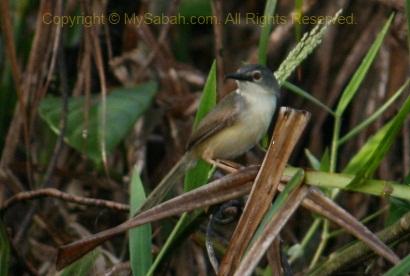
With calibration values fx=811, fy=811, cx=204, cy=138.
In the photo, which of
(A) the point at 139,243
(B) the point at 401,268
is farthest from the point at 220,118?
(B) the point at 401,268

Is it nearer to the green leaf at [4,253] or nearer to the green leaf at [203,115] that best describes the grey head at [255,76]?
the green leaf at [203,115]

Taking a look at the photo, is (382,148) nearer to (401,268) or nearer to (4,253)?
(401,268)

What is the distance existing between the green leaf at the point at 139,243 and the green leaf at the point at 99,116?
1.22 metres

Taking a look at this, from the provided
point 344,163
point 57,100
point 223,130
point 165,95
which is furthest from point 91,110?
point 344,163

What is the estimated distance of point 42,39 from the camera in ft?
11.3

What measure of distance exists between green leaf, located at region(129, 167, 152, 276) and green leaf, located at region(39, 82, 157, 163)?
1.22 m

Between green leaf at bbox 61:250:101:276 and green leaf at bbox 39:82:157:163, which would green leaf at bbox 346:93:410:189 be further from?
green leaf at bbox 39:82:157:163

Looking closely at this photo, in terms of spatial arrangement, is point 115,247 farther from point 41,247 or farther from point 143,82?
point 143,82

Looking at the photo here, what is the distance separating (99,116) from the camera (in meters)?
4.12

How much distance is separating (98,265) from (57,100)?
105 centimetres

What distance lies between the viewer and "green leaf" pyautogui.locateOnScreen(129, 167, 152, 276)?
98.8 inches

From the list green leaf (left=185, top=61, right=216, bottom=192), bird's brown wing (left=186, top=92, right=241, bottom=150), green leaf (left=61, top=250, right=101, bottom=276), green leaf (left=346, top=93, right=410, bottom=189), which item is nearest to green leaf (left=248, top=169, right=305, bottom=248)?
green leaf (left=346, top=93, right=410, bottom=189)

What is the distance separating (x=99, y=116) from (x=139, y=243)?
5.50 feet

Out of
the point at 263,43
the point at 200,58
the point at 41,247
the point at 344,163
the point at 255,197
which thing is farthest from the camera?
the point at 200,58
